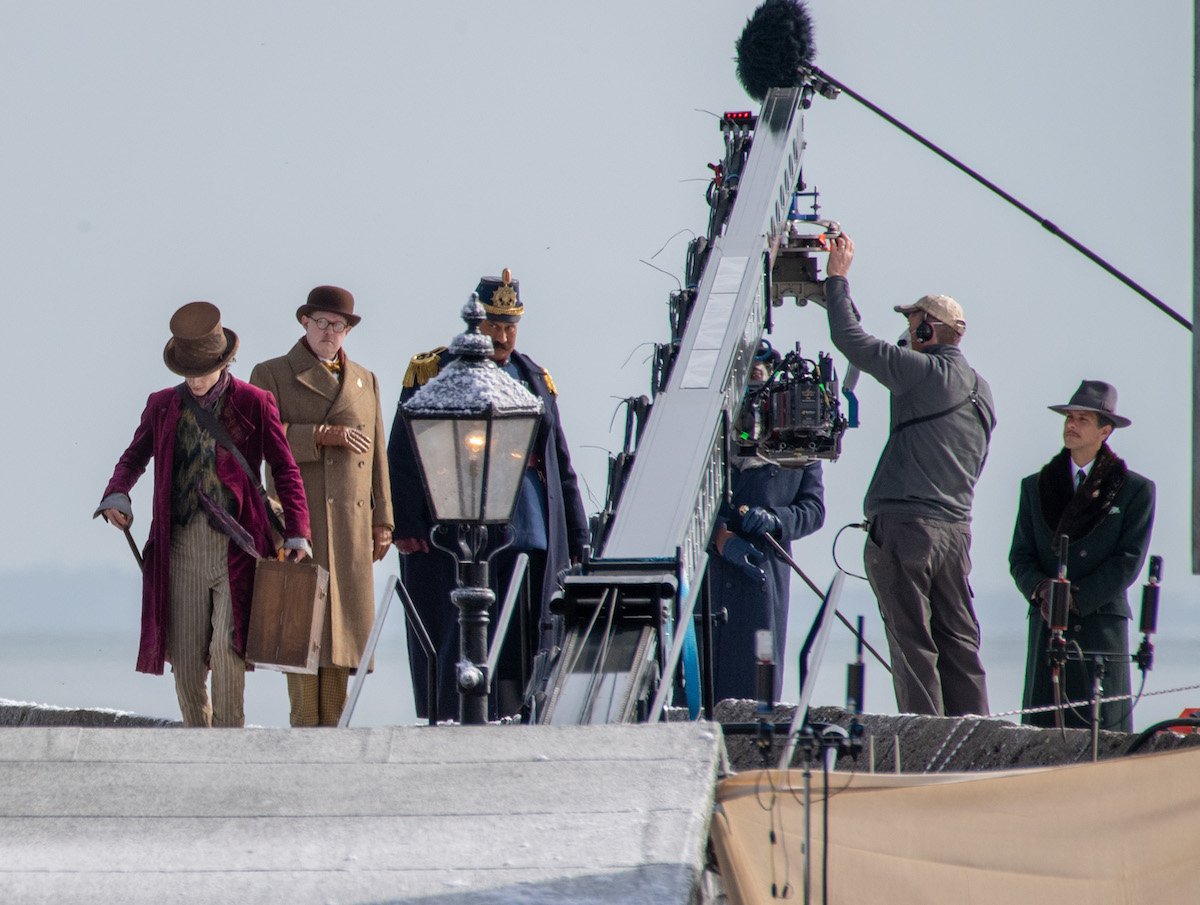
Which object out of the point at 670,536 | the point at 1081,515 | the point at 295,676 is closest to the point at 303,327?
the point at 295,676

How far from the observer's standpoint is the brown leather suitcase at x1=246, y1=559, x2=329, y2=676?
24.7 ft

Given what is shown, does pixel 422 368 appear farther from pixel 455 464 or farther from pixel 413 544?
pixel 455 464

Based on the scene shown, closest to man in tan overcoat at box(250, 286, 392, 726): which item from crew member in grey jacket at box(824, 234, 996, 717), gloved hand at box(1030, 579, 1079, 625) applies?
crew member in grey jacket at box(824, 234, 996, 717)

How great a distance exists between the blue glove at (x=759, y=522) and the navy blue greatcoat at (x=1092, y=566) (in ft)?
4.35

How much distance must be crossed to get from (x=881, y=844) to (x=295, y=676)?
412cm

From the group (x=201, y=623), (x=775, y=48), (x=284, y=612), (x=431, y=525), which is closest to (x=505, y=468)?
(x=284, y=612)

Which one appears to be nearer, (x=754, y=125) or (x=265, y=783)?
(x=265, y=783)

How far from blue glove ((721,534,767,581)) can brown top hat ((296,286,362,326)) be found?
6.09 feet

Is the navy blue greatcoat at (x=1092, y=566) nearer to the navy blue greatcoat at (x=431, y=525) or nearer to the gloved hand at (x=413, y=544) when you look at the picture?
the navy blue greatcoat at (x=431, y=525)

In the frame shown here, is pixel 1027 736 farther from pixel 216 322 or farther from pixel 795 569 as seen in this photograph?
pixel 216 322

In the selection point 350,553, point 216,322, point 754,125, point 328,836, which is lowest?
point 328,836

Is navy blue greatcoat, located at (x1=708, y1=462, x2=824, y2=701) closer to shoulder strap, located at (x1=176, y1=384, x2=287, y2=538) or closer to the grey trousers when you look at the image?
the grey trousers

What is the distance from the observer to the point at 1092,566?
779cm

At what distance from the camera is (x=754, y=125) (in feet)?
32.4
